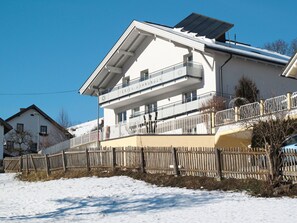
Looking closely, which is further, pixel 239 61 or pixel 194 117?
pixel 239 61

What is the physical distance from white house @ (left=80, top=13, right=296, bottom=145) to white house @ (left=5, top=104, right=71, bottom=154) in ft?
76.8

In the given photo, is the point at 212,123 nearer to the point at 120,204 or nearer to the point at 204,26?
the point at 204,26

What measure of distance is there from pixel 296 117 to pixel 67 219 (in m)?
14.6

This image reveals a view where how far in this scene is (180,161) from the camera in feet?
66.0

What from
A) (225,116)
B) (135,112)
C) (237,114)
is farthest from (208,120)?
(135,112)

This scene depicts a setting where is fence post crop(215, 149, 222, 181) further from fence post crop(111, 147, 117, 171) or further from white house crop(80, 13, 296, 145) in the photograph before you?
white house crop(80, 13, 296, 145)

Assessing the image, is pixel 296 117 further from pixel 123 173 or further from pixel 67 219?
pixel 67 219

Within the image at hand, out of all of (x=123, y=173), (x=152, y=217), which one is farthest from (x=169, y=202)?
(x=123, y=173)

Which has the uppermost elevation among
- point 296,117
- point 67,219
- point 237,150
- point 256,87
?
point 256,87

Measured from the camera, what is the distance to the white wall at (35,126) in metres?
68.9

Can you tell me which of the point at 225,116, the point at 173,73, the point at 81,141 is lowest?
the point at 81,141

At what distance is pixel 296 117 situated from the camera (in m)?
24.8

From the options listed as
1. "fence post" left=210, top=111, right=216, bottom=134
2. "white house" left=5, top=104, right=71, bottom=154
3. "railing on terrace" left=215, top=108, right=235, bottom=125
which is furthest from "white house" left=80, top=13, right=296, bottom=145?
"white house" left=5, top=104, right=71, bottom=154

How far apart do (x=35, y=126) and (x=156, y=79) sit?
34.8 m
